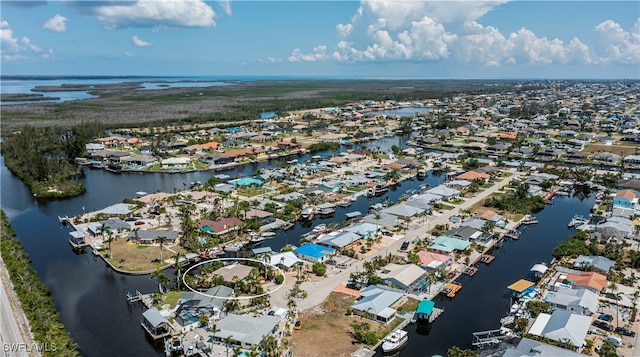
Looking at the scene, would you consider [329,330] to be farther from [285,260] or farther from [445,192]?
[445,192]

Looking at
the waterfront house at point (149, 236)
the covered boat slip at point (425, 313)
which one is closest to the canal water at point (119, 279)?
the covered boat slip at point (425, 313)

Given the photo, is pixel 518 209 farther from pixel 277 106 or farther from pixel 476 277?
pixel 277 106

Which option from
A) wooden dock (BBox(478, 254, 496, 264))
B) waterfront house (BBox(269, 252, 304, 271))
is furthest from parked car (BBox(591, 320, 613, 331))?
waterfront house (BBox(269, 252, 304, 271))

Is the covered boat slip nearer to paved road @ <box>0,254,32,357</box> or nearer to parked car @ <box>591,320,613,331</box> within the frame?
parked car @ <box>591,320,613,331</box>

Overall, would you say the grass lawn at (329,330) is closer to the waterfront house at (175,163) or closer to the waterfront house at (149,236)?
the waterfront house at (149,236)

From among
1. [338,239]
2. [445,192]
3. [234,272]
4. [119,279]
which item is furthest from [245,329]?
[445,192]
